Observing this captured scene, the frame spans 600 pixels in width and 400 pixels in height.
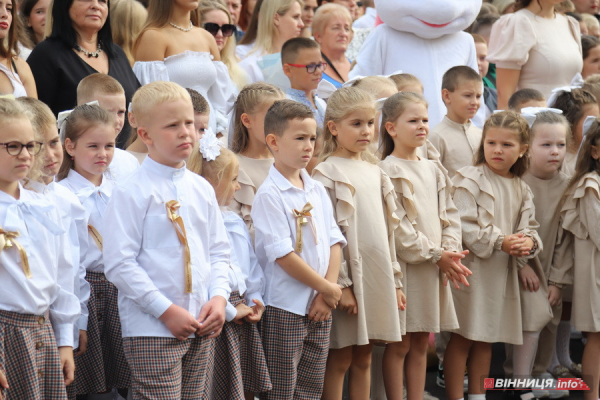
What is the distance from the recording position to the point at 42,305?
327cm

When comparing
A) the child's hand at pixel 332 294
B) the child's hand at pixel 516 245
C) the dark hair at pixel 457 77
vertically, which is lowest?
the child's hand at pixel 332 294

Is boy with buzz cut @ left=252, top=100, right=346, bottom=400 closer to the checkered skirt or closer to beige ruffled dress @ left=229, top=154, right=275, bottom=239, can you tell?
beige ruffled dress @ left=229, top=154, right=275, bottom=239

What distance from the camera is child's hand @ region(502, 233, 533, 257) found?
4.92 metres

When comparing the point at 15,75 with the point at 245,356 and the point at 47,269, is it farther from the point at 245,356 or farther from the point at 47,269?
the point at 245,356

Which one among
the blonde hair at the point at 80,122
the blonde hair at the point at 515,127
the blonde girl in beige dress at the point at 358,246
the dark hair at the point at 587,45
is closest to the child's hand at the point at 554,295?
the blonde hair at the point at 515,127

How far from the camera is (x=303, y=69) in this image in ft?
18.4

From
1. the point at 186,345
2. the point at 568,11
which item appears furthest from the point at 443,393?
the point at 568,11

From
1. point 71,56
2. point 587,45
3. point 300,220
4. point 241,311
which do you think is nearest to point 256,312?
point 241,311

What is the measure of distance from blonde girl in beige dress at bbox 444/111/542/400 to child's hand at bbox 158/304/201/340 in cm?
209

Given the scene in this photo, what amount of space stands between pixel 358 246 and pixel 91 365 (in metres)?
1.44

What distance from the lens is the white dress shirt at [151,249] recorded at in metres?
3.41

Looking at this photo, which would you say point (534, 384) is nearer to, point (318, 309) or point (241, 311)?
point (318, 309)

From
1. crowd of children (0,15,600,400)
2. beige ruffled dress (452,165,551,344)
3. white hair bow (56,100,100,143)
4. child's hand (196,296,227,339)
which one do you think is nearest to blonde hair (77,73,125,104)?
crowd of children (0,15,600,400)

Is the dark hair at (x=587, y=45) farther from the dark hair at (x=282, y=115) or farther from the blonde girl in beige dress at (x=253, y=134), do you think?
the dark hair at (x=282, y=115)
